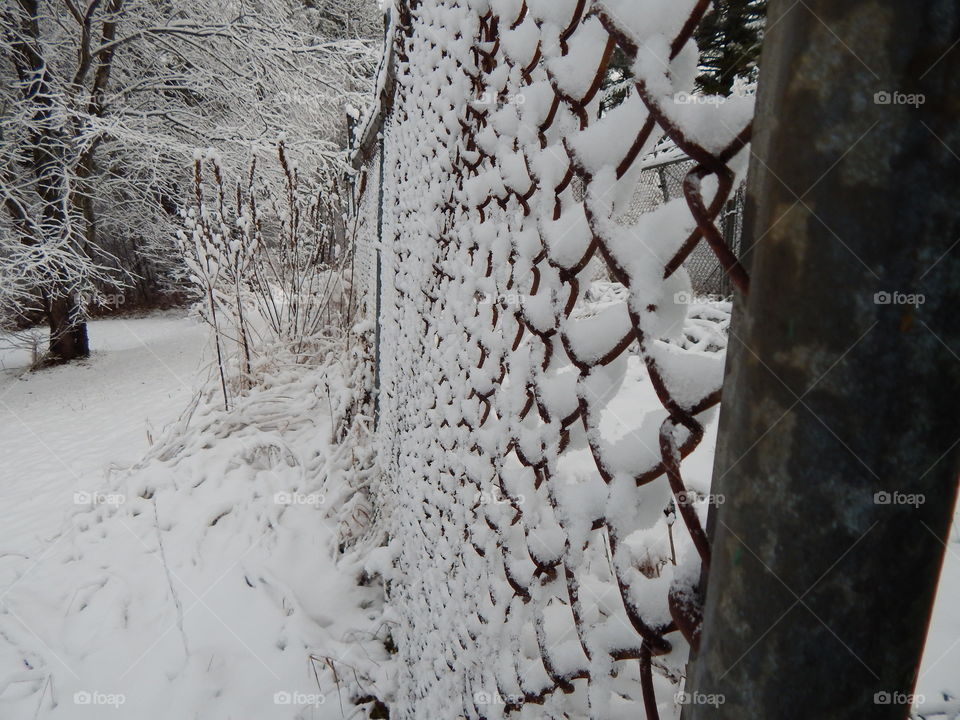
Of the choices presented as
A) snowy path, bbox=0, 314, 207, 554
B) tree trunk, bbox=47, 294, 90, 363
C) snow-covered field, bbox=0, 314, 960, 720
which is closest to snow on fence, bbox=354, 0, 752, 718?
snow-covered field, bbox=0, 314, 960, 720

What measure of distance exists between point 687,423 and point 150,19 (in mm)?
12039

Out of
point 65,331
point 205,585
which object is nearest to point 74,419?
point 65,331

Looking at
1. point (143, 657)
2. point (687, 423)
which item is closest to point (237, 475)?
point (143, 657)

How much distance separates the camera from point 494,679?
3.16 feet

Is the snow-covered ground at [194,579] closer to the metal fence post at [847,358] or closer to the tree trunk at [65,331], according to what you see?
the metal fence post at [847,358]

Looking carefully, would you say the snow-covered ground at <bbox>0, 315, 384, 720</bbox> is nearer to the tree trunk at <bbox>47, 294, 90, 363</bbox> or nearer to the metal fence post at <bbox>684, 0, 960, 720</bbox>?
the metal fence post at <bbox>684, 0, 960, 720</bbox>

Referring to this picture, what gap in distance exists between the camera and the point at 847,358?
0.26 m

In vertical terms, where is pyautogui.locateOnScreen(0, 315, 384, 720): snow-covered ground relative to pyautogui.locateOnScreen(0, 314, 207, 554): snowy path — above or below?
above

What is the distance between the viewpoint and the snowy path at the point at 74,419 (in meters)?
4.33

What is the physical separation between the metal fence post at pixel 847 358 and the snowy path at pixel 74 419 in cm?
461

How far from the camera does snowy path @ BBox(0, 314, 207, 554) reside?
171 inches

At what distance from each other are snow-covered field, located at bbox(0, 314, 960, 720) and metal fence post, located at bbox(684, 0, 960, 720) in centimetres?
214

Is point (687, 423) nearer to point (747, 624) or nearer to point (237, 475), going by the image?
point (747, 624)

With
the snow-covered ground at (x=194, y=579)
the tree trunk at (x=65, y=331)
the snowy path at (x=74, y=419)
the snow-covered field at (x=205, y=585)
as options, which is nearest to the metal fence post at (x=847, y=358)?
the snow-covered field at (x=205, y=585)
